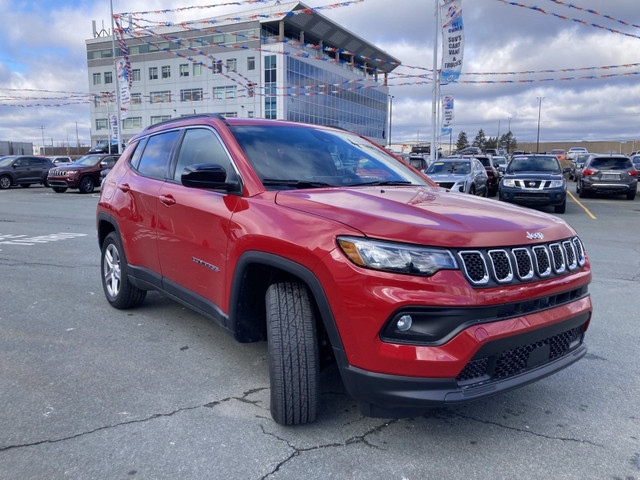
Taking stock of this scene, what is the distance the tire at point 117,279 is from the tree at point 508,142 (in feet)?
342

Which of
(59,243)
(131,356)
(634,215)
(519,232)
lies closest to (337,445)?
(519,232)

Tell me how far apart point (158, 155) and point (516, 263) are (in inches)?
123

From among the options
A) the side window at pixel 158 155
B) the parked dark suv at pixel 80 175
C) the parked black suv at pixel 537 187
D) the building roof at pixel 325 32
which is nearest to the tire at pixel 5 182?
the parked dark suv at pixel 80 175

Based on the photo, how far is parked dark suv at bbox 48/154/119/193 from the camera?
21.2m

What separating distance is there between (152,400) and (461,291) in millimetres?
2020

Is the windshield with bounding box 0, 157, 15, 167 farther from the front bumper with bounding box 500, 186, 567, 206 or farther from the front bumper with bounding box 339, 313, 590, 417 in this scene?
the front bumper with bounding box 339, 313, 590, 417

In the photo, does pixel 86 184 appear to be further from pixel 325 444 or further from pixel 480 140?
pixel 480 140

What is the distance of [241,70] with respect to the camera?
57344 millimetres

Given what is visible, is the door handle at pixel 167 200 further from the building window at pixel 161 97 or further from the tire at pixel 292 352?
the building window at pixel 161 97

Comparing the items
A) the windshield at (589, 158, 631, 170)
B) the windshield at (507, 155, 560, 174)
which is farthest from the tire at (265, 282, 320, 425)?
the windshield at (589, 158, 631, 170)

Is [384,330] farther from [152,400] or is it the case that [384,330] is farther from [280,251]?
[152,400]

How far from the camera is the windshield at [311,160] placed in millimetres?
3320

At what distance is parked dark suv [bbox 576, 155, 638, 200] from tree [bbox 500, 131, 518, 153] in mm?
86386

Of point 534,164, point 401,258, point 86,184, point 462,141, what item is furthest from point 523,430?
point 462,141
